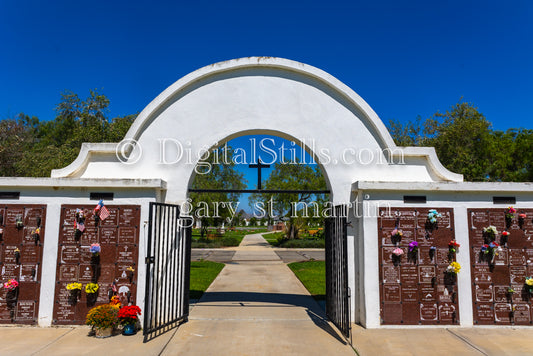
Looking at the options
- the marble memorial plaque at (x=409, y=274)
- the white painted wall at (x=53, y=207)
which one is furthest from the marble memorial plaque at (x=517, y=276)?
the white painted wall at (x=53, y=207)

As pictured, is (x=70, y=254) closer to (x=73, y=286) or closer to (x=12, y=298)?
(x=73, y=286)

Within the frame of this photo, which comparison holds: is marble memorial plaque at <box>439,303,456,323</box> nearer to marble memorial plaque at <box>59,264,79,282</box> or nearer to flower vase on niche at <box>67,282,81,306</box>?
flower vase on niche at <box>67,282,81,306</box>

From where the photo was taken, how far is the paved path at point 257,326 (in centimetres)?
609

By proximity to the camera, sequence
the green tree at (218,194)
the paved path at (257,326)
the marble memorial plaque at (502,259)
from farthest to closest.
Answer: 1. the green tree at (218,194)
2. the marble memorial plaque at (502,259)
3. the paved path at (257,326)

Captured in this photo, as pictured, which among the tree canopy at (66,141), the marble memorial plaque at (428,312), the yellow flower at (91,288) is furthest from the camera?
the tree canopy at (66,141)

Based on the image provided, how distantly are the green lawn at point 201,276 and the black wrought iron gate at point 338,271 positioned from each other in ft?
14.4

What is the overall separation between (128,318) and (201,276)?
8.15 m

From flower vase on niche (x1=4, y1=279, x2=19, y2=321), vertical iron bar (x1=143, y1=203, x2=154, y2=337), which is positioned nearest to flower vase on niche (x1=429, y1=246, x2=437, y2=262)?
vertical iron bar (x1=143, y1=203, x2=154, y2=337)

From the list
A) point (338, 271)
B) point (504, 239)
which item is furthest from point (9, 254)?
point (504, 239)

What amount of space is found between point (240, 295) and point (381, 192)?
5.56 metres

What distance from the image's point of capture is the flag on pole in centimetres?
723

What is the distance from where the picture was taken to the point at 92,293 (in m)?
7.10

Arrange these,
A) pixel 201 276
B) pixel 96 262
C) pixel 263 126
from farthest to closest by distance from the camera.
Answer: pixel 201 276, pixel 263 126, pixel 96 262

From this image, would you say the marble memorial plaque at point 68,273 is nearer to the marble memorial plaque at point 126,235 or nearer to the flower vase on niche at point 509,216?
the marble memorial plaque at point 126,235
